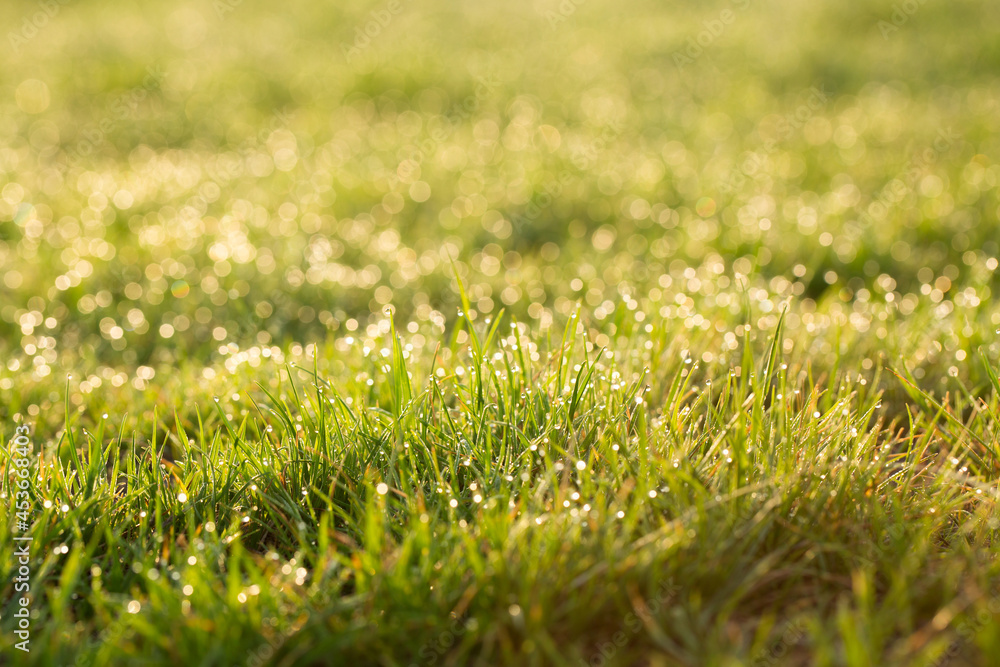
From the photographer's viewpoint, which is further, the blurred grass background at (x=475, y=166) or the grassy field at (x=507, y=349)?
the blurred grass background at (x=475, y=166)

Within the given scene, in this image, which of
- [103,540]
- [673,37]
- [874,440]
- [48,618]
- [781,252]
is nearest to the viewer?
[48,618]

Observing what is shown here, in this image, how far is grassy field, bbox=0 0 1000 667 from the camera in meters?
1.59

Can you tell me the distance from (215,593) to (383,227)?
11.8ft

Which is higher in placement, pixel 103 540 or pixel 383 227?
pixel 383 227

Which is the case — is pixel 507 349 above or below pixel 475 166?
below

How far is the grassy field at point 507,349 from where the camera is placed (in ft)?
5.22

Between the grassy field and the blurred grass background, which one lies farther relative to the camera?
the blurred grass background

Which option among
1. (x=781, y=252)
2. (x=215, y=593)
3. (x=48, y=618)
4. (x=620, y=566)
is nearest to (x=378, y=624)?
(x=215, y=593)

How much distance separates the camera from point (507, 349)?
2684 millimetres

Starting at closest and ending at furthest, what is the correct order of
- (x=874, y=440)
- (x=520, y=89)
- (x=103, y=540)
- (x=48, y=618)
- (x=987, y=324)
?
(x=48, y=618) < (x=103, y=540) < (x=874, y=440) < (x=987, y=324) < (x=520, y=89)

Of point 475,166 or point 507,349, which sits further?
point 475,166

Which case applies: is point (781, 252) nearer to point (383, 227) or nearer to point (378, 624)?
point (383, 227)

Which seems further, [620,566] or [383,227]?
[383,227]

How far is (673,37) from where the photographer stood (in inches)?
350
